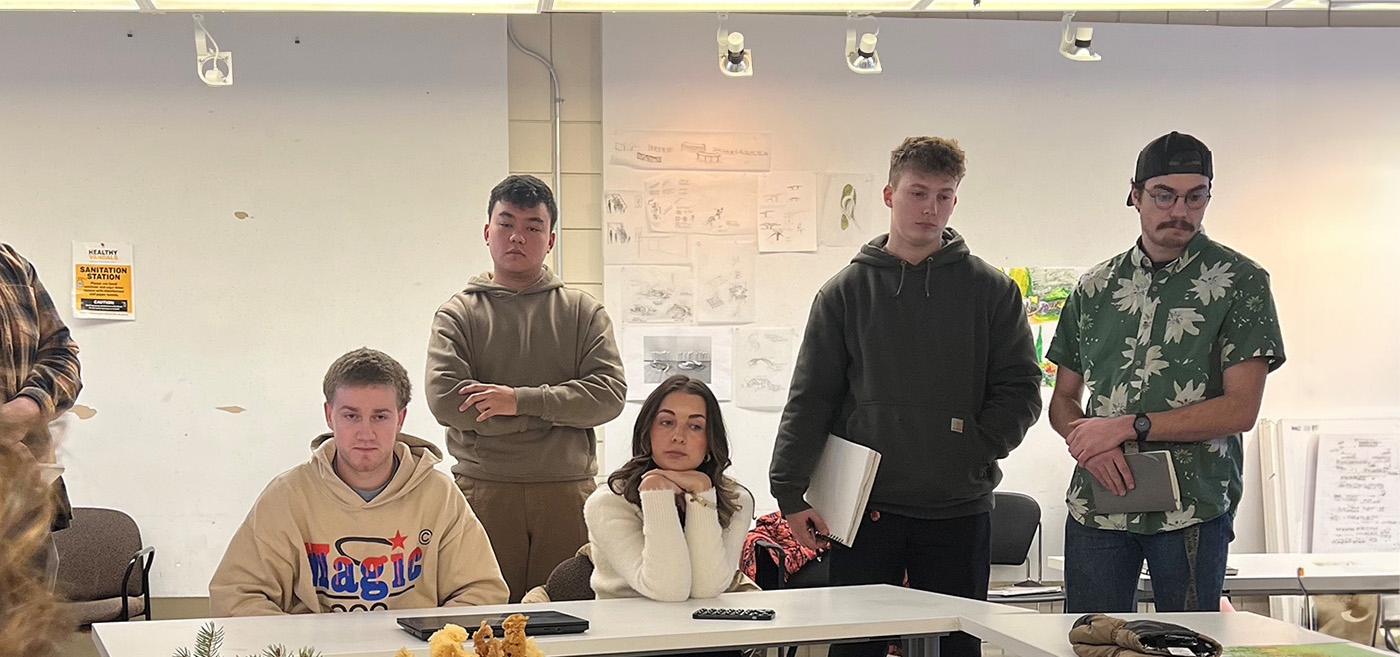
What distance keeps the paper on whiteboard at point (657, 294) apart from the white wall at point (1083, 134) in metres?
0.31

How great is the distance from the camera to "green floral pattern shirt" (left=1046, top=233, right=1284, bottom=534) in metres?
3.00

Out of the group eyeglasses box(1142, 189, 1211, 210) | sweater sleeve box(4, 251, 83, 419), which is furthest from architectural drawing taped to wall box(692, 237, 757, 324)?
sweater sleeve box(4, 251, 83, 419)

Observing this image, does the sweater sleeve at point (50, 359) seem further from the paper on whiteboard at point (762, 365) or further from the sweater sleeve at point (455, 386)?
the paper on whiteboard at point (762, 365)

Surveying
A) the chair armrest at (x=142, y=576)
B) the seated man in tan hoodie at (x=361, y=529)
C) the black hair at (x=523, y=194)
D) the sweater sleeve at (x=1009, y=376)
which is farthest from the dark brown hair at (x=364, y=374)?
the chair armrest at (x=142, y=576)

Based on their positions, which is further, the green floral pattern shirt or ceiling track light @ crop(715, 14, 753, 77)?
ceiling track light @ crop(715, 14, 753, 77)

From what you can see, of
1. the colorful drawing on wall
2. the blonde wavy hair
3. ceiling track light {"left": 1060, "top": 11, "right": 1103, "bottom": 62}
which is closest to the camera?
the blonde wavy hair

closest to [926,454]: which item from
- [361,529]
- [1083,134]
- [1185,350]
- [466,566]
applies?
[1185,350]

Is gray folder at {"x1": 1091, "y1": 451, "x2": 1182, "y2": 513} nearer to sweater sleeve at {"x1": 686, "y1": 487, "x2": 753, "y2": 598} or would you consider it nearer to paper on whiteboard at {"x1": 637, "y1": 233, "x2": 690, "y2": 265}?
sweater sleeve at {"x1": 686, "y1": 487, "x2": 753, "y2": 598}

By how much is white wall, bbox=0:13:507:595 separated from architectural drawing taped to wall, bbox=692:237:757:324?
34.5 inches

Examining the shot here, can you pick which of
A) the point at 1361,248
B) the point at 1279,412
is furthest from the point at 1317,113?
the point at 1279,412

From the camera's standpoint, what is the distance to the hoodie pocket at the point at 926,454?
3346 mm

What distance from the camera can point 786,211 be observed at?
5.27 metres

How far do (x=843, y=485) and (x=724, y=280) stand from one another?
78.2 inches

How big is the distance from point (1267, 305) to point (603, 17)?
9.83ft
